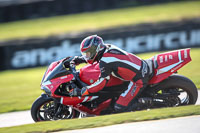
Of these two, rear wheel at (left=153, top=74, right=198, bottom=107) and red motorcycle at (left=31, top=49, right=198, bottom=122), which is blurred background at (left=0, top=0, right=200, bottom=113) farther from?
rear wheel at (left=153, top=74, right=198, bottom=107)

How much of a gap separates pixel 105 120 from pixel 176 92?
1.52 meters

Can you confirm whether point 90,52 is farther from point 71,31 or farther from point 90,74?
point 71,31

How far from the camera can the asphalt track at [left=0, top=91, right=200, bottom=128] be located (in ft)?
20.6

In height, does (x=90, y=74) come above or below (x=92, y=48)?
below

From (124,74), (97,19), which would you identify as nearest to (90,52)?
(124,74)

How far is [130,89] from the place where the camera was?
567 cm

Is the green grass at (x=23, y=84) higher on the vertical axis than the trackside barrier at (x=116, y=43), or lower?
lower

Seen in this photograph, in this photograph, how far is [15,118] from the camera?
22.0ft

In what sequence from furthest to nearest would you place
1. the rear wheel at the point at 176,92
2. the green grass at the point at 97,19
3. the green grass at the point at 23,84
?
the green grass at the point at 97,19 → the green grass at the point at 23,84 → the rear wheel at the point at 176,92

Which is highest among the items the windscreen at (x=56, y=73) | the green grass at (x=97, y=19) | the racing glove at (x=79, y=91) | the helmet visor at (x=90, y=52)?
the green grass at (x=97, y=19)

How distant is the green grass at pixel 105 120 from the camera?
4.91 metres

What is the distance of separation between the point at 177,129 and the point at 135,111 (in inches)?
56.0

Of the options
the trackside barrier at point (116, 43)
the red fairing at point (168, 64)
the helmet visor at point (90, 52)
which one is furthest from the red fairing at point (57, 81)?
the trackside barrier at point (116, 43)

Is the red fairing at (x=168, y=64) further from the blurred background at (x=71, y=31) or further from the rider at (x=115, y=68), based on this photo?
the blurred background at (x=71, y=31)
